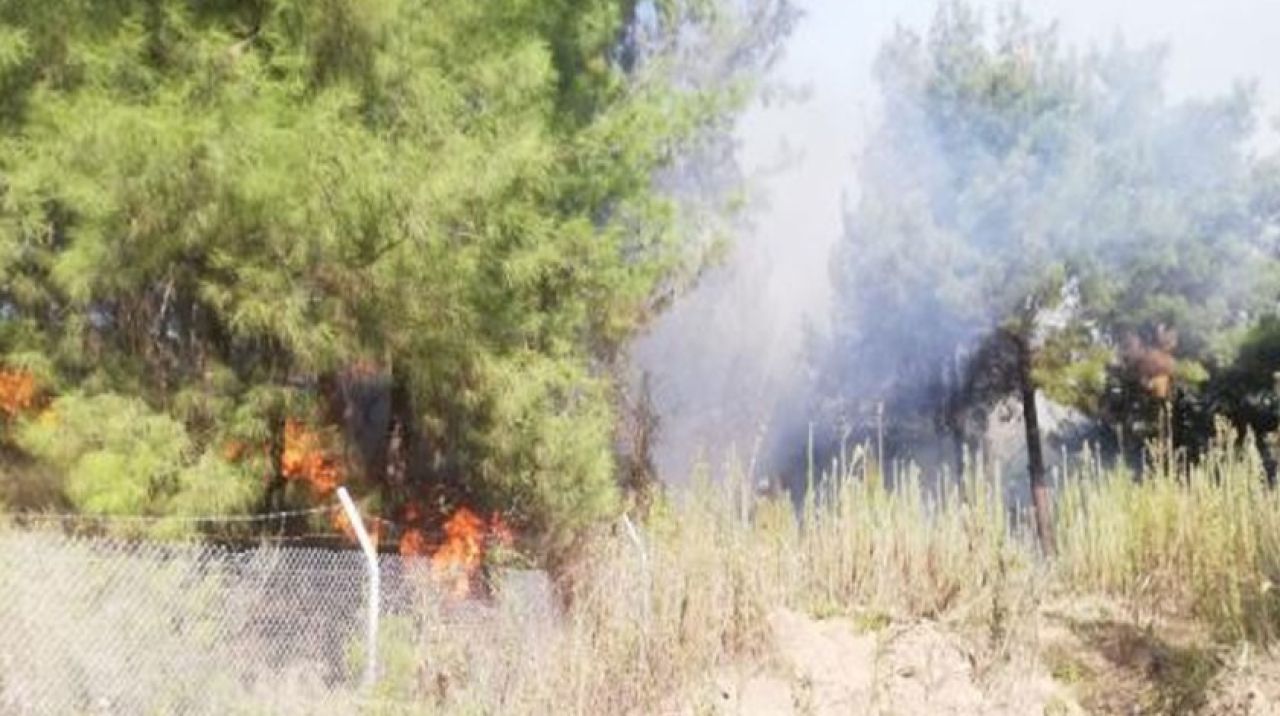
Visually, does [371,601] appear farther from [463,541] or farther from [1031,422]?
[1031,422]

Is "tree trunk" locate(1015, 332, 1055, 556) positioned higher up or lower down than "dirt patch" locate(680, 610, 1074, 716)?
Answer: lower down

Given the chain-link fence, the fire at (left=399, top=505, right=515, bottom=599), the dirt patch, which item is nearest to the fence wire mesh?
the chain-link fence

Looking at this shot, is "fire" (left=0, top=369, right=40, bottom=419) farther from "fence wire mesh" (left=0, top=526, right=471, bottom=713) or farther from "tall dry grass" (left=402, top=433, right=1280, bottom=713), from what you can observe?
Answer: "tall dry grass" (left=402, top=433, right=1280, bottom=713)

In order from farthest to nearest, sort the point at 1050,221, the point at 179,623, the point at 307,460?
the point at 1050,221 < the point at 307,460 < the point at 179,623

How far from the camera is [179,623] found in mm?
6070

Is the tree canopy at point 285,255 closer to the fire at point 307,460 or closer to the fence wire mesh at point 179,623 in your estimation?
the fire at point 307,460

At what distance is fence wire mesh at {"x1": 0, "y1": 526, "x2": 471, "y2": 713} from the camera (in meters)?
5.37

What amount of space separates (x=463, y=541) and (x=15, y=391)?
3.05 m

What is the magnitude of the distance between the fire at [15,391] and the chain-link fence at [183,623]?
96 cm

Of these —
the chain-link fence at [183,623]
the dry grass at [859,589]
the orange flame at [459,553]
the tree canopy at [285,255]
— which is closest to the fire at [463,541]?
the orange flame at [459,553]

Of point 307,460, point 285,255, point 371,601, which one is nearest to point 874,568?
point 371,601

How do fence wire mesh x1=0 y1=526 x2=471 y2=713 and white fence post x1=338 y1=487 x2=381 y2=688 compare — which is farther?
white fence post x1=338 y1=487 x2=381 y2=688

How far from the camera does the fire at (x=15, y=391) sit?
709 centimetres

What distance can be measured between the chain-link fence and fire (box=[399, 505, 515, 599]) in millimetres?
1281
